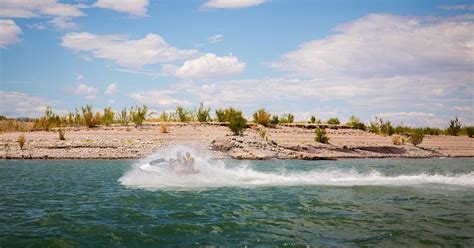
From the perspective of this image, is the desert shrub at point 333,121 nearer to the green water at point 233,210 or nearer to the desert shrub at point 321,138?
the desert shrub at point 321,138

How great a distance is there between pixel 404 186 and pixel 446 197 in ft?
9.44

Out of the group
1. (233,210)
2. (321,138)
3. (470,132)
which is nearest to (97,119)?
(321,138)

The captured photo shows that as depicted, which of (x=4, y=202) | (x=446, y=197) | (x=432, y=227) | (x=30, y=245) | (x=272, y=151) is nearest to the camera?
(x=30, y=245)

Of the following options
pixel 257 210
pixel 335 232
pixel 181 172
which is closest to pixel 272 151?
pixel 181 172

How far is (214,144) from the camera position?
3712 centimetres

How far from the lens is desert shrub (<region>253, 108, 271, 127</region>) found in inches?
1967

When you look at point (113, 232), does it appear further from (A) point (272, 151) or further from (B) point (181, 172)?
(A) point (272, 151)

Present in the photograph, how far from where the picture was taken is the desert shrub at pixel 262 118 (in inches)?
1967

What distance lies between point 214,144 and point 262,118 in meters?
14.1

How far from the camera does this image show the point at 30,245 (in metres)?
9.30

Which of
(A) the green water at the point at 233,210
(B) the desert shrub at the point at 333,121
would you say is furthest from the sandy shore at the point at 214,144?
(A) the green water at the point at 233,210

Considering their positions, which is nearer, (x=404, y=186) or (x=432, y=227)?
(x=432, y=227)

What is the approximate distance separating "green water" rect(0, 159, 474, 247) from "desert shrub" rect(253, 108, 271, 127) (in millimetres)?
28409

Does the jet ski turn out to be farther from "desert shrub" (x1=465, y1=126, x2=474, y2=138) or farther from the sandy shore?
"desert shrub" (x1=465, y1=126, x2=474, y2=138)
